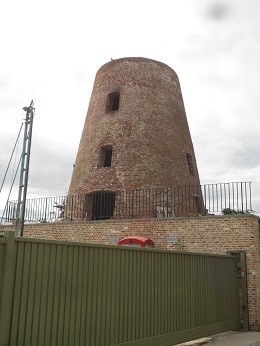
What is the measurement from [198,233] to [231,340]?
3612 mm

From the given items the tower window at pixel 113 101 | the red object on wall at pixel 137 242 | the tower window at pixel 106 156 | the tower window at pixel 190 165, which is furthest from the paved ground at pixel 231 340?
the tower window at pixel 113 101

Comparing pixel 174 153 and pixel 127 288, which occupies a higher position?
pixel 174 153

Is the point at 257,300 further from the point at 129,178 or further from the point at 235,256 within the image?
Answer: the point at 129,178

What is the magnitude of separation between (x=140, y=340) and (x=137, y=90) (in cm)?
1406

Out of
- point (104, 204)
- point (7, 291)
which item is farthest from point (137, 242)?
point (7, 291)

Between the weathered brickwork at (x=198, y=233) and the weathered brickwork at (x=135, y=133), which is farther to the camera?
the weathered brickwork at (x=135, y=133)

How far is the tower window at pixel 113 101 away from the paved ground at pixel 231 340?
1278 cm

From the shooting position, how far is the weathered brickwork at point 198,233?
1052 cm

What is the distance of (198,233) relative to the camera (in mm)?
11680

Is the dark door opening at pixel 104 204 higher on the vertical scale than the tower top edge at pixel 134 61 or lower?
lower

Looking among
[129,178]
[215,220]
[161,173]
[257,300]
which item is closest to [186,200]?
[161,173]

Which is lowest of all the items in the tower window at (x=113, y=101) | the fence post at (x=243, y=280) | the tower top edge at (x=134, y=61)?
the fence post at (x=243, y=280)

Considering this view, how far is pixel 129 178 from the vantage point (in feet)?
56.2

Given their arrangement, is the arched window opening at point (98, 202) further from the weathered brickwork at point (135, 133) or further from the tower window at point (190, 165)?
the tower window at point (190, 165)
